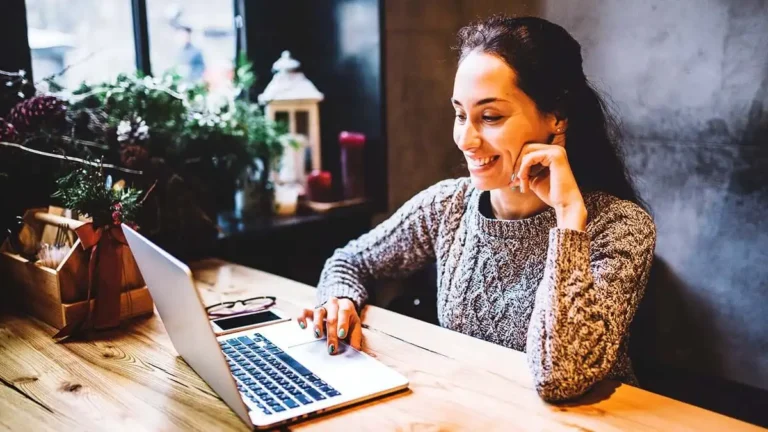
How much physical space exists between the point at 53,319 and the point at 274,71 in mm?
1339

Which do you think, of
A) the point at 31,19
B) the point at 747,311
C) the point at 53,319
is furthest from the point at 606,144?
the point at 31,19

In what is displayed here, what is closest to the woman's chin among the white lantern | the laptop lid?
the laptop lid

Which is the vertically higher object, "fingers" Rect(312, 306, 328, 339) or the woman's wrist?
the woman's wrist

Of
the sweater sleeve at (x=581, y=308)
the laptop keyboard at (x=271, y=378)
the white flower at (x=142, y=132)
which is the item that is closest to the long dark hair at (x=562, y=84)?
the sweater sleeve at (x=581, y=308)

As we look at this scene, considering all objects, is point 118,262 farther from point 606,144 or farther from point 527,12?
point 527,12

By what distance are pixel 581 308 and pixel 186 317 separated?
613mm

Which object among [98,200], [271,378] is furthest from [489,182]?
[98,200]

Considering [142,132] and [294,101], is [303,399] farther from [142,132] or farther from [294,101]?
[294,101]

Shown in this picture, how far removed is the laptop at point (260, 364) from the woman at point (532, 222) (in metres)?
0.08

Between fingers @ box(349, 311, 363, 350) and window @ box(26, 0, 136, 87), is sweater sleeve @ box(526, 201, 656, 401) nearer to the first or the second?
fingers @ box(349, 311, 363, 350)

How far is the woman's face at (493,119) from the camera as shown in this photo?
1.33 meters

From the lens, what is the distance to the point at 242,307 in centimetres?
149

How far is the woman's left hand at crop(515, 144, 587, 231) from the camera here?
46.9 inches

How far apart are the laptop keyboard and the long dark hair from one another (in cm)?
68
